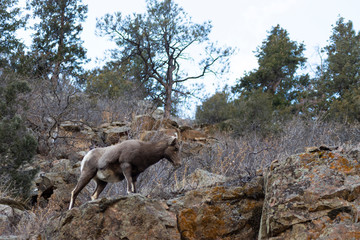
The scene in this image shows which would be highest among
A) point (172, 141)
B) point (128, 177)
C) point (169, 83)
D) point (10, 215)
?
point (169, 83)

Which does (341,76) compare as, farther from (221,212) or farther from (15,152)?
(221,212)

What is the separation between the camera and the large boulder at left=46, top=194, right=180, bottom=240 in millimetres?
5906

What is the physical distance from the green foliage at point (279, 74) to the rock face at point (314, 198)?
89.4 feet

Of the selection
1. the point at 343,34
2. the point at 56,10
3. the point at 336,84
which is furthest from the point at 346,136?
the point at 56,10

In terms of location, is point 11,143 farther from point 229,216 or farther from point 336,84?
point 336,84

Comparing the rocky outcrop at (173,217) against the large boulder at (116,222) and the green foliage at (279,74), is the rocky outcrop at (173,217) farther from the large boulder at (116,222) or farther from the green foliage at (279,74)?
the green foliage at (279,74)

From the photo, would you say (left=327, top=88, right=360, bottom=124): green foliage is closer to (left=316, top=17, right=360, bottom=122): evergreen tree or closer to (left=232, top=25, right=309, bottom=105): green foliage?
(left=316, top=17, right=360, bottom=122): evergreen tree

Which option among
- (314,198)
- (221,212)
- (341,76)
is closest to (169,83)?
(341,76)

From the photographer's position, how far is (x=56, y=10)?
33.5 m

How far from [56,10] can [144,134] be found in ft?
71.7

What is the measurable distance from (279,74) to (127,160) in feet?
94.3

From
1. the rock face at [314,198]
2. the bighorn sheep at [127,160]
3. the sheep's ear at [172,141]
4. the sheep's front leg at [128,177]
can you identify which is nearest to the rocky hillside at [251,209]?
the rock face at [314,198]

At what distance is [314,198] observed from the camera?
543 cm

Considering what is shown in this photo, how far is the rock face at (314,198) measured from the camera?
5.17 metres
